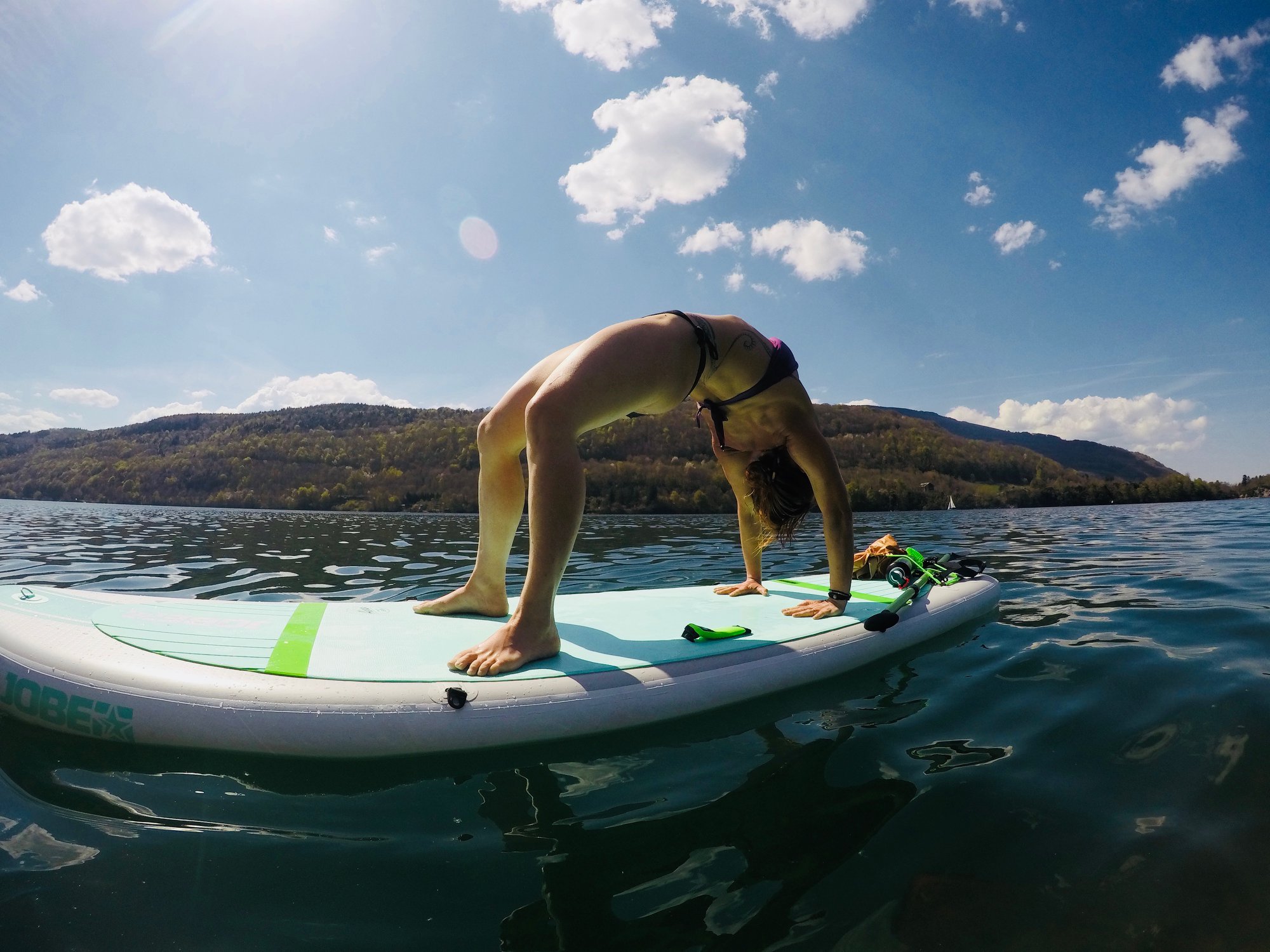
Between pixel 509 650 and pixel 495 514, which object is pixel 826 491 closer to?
pixel 495 514

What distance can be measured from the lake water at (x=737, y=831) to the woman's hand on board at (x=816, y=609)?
656mm

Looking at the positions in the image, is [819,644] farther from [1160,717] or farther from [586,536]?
[586,536]

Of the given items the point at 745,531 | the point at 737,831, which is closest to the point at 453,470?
the point at 745,531

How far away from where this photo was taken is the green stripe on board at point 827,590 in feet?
15.0

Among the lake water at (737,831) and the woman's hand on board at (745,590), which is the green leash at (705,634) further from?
the woman's hand on board at (745,590)

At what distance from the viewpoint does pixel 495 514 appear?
12.5ft

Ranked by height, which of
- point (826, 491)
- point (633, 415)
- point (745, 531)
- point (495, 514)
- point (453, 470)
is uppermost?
point (453, 470)

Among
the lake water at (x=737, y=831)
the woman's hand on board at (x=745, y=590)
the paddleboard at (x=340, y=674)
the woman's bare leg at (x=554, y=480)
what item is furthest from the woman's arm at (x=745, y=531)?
the woman's bare leg at (x=554, y=480)

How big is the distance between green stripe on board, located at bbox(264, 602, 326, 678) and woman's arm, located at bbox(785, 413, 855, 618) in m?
2.83

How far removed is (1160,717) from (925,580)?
231 centimetres

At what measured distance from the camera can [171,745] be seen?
2402 mm

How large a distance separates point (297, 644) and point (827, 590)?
3747 millimetres

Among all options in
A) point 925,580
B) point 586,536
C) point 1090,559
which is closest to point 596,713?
point 925,580

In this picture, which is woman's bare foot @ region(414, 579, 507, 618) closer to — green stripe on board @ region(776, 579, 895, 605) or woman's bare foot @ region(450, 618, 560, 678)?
woman's bare foot @ region(450, 618, 560, 678)
